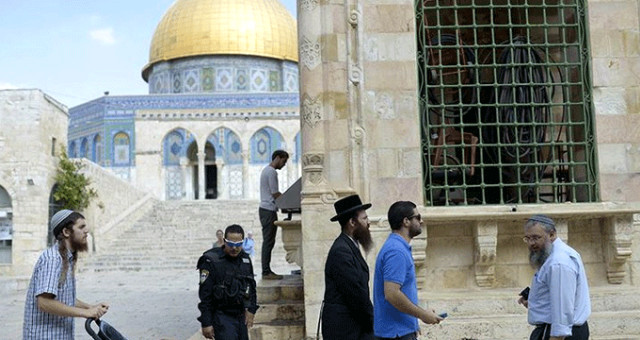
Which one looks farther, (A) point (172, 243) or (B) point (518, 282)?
(A) point (172, 243)

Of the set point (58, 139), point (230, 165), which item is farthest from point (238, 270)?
point (230, 165)

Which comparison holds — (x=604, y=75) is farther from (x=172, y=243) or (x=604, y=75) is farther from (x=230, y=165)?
(x=230, y=165)

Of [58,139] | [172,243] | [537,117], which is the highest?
[58,139]

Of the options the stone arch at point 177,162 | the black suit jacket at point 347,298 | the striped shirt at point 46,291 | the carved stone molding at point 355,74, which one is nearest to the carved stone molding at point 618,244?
the carved stone molding at point 355,74

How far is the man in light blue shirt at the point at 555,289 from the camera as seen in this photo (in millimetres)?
4016

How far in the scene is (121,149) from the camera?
40844 millimetres

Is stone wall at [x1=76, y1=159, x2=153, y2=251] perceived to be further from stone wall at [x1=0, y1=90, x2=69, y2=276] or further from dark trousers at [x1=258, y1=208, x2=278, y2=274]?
dark trousers at [x1=258, y1=208, x2=278, y2=274]

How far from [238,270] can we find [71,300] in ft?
5.84

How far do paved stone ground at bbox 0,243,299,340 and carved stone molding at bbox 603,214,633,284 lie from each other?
4783mm

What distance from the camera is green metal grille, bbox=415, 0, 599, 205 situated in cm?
742

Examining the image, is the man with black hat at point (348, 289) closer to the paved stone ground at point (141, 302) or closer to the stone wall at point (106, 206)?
the paved stone ground at point (141, 302)

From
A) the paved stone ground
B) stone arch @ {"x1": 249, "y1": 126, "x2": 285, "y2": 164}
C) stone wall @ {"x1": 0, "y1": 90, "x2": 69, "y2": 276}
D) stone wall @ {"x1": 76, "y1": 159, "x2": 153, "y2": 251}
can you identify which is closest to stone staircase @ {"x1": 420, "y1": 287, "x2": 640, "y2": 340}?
the paved stone ground

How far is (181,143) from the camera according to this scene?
4053 cm

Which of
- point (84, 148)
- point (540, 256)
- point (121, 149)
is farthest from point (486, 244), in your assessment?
point (84, 148)
